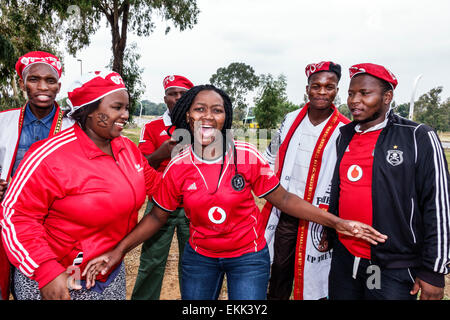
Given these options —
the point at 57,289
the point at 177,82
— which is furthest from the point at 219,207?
the point at 177,82

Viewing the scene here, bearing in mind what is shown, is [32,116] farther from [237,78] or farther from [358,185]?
[237,78]

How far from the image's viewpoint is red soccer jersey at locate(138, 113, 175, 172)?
3703 mm

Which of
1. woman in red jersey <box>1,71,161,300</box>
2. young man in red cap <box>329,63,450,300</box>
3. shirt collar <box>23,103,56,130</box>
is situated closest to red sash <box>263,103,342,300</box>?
young man in red cap <box>329,63,450,300</box>

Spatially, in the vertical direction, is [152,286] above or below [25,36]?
below

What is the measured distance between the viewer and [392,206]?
7.11 ft

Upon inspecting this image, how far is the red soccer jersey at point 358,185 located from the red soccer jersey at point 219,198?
627mm

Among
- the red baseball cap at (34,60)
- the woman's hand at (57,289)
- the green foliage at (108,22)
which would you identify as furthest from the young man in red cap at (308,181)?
the green foliage at (108,22)

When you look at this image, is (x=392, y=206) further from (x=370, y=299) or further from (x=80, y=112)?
(x=80, y=112)

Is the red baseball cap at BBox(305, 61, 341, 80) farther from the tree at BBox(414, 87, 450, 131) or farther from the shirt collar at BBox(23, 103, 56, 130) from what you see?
the tree at BBox(414, 87, 450, 131)

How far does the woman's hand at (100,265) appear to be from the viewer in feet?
5.96

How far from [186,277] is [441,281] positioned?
5.51ft

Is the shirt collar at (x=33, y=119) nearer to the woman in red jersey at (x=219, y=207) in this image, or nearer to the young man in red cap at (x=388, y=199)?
the woman in red jersey at (x=219, y=207)

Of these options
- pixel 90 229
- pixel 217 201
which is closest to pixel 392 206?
pixel 217 201

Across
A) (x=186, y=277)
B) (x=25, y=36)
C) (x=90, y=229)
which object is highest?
(x=25, y=36)
